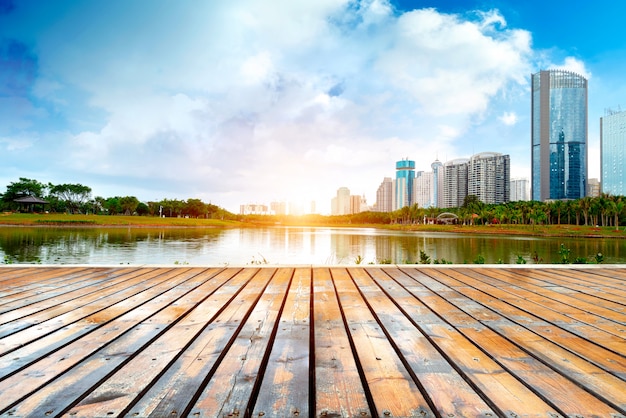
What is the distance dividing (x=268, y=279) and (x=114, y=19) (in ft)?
54.2

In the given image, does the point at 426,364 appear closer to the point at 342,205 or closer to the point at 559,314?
the point at 559,314

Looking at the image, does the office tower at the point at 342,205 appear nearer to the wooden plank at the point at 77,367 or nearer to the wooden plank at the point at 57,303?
the wooden plank at the point at 57,303

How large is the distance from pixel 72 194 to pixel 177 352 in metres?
109

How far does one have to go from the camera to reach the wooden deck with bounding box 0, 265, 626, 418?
3.57 ft

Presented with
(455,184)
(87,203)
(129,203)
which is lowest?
(87,203)

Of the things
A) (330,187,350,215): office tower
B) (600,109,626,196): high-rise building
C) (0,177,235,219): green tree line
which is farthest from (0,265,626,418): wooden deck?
(330,187,350,215): office tower

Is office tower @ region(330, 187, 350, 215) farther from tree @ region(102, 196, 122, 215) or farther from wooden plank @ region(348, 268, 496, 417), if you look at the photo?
wooden plank @ region(348, 268, 496, 417)

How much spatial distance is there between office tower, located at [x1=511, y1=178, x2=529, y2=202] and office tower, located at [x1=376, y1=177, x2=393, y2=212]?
6236 cm

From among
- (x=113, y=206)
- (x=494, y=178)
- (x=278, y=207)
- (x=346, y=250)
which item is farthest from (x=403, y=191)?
(x=346, y=250)

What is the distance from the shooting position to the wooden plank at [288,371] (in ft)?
3.43

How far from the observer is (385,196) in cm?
18512

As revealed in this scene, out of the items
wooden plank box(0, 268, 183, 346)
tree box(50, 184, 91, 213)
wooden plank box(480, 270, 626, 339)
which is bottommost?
wooden plank box(0, 268, 183, 346)

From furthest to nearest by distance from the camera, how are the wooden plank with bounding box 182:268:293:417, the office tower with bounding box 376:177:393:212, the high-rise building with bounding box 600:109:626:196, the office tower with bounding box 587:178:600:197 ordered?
the office tower with bounding box 376:177:393:212 → the office tower with bounding box 587:178:600:197 → the high-rise building with bounding box 600:109:626:196 → the wooden plank with bounding box 182:268:293:417

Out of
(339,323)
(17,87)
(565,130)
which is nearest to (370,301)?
(339,323)
